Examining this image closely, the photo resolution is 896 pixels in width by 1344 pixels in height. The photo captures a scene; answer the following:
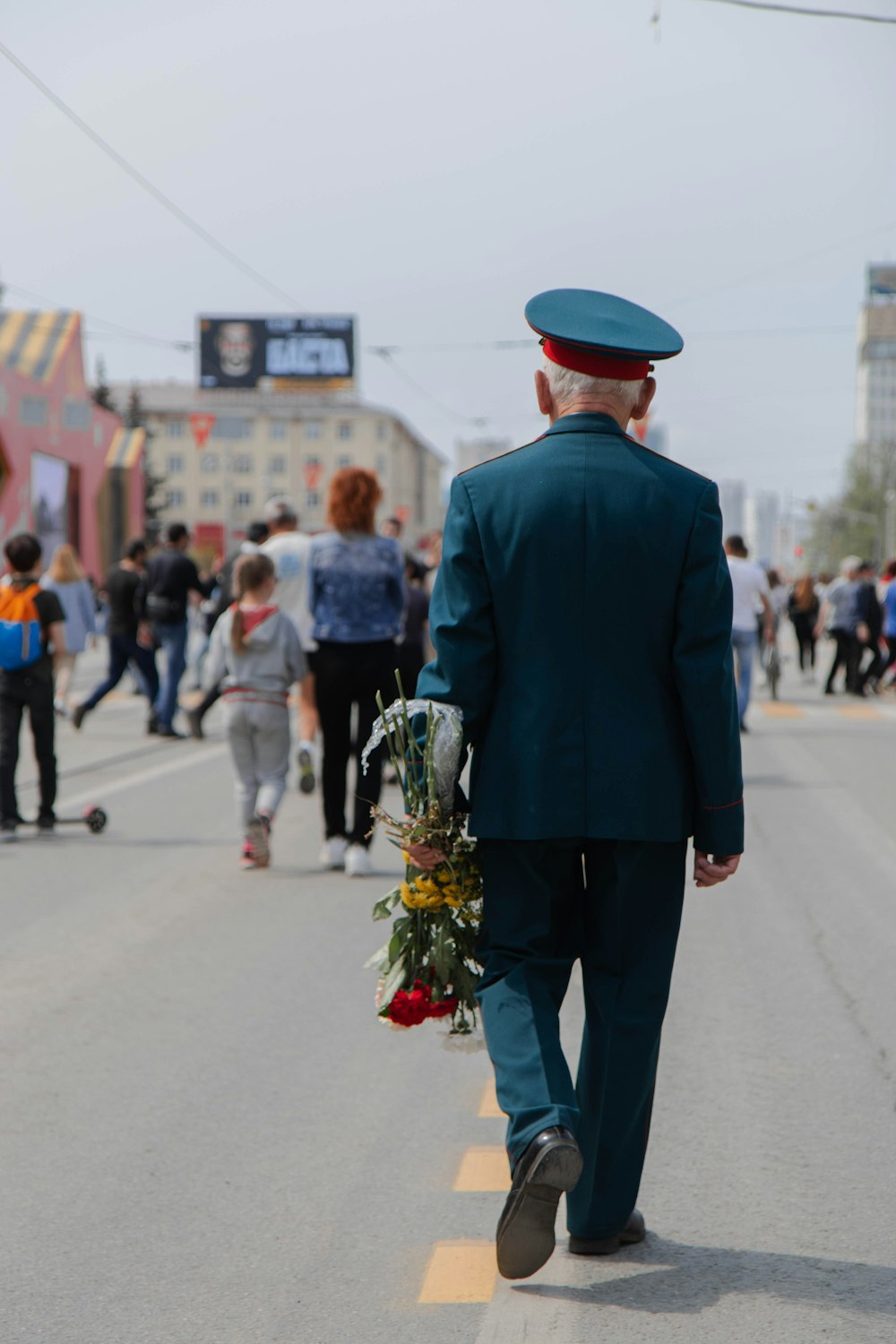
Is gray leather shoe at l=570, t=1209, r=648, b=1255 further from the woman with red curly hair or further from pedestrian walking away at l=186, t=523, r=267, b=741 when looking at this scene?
pedestrian walking away at l=186, t=523, r=267, b=741

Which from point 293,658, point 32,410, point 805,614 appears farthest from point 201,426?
point 293,658

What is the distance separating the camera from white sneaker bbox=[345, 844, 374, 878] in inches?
311

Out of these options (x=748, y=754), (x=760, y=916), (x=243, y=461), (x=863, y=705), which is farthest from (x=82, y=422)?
(x=243, y=461)

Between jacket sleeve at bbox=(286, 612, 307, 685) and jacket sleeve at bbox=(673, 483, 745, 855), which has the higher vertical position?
jacket sleeve at bbox=(673, 483, 745, 855)

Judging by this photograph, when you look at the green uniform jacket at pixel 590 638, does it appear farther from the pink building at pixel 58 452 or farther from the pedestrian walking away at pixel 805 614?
the pink building at pixel 58 452

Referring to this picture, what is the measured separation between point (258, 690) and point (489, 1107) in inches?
158

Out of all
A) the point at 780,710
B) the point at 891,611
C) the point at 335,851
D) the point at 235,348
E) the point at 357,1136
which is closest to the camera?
the point at 357,1136

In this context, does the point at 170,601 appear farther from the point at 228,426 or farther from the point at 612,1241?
the point at 228,426

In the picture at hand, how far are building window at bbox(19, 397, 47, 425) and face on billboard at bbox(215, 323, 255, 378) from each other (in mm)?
15707

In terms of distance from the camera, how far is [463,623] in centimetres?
312

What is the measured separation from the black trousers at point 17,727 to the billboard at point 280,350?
47407mm

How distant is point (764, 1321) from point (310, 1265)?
0.94 meters

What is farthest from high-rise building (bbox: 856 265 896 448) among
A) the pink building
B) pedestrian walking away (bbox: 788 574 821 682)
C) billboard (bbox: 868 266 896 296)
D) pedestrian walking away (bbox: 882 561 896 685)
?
pedestrian walking away (bbox: 882 561 896 685)

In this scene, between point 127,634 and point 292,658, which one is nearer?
point 292,658
